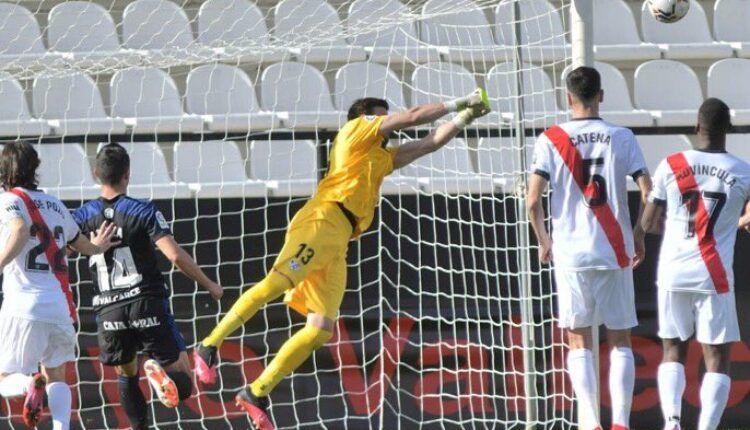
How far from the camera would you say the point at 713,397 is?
6.23 metres

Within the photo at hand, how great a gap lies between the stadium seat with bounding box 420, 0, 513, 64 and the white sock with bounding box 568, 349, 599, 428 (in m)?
3.15

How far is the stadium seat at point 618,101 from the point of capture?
9711 millimetres

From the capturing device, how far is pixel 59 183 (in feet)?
29.2

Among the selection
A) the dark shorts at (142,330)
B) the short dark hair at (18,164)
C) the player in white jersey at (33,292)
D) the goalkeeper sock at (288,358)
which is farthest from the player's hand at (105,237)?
the goalkeeper sock at (288,358)

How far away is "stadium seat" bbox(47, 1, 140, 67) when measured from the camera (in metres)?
10.3

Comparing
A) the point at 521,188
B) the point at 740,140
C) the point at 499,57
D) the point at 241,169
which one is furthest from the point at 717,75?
the point at 241,169

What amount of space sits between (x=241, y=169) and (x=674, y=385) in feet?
12.4

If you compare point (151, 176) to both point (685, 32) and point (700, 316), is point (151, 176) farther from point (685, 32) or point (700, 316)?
point (685, 32)

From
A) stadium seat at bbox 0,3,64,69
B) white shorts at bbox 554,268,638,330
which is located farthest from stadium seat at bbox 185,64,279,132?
white shorts at bbox 554,268,638,330

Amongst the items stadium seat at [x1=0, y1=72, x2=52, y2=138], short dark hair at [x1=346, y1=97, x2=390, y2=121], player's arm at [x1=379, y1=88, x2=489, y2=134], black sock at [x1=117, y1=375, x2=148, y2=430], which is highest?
stadium seat at [x1=0, y1=72, x2=52, y2=138]

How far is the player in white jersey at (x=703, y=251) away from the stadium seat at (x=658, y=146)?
300cm

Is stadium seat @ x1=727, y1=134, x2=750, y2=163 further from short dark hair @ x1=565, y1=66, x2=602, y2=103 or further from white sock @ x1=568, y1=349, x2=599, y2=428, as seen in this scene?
white sock @ x1=568, y1=349, x2=599, y2=428

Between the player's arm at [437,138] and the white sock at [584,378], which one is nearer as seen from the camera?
the white sock at [584,378]

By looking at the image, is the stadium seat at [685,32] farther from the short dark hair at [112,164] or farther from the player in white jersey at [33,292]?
the player in white jersey at [33,292]
